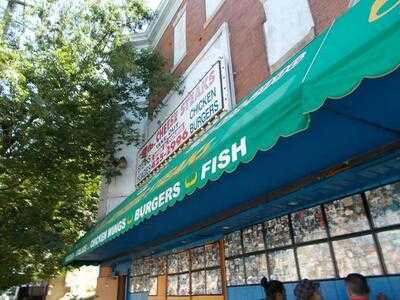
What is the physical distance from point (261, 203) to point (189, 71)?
5.77m

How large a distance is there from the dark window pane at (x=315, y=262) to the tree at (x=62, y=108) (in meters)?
6.56

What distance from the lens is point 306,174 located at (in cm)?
454

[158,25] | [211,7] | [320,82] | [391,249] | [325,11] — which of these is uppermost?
[158,25]

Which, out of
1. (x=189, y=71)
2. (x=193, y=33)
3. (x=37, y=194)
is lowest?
(x=37, y=194)

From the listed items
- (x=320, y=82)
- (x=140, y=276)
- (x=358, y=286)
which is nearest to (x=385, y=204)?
(x=358, y=286)

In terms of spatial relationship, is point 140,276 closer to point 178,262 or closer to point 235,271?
point 178,262

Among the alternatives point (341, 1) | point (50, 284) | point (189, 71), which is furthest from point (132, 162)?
point (50, 284)

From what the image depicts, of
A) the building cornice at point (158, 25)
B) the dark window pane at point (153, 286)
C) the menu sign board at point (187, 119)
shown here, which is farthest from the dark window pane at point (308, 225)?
the building cornice at point (158, 25)

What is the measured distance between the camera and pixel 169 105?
1088cm

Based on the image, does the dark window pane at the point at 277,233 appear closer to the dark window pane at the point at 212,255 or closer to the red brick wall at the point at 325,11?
the dark window pane at the point at 212,255

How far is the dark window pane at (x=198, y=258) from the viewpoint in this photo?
7363 mm

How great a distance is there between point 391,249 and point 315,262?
3.55 feet

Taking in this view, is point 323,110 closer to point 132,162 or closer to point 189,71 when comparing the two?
point 189,71

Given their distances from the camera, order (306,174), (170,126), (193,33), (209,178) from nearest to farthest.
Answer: (209,178), (306,174), (170,126), (193,33)
